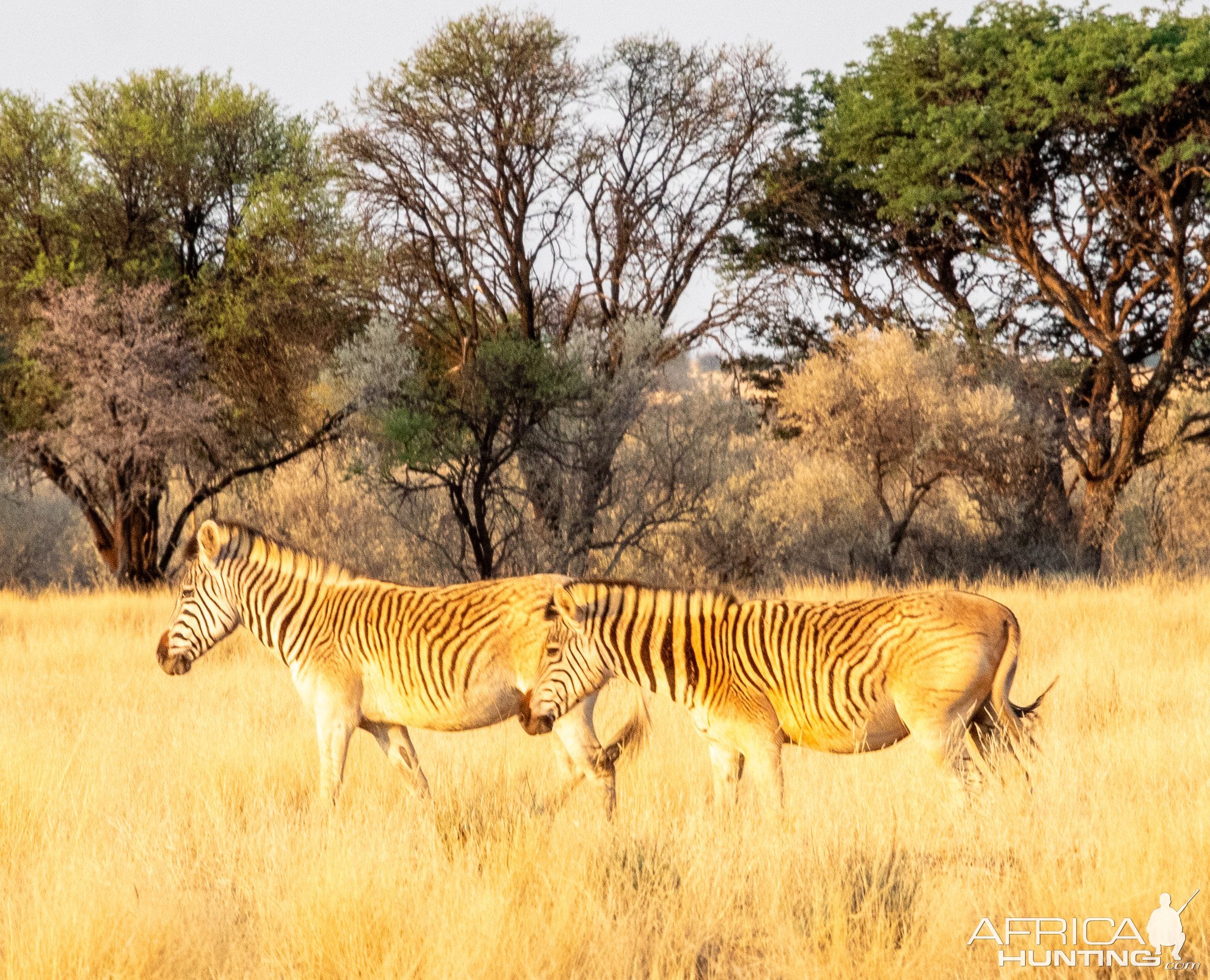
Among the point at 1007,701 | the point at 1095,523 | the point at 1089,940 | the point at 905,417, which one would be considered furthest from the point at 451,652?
the point at 1095,523

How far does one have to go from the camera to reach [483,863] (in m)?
5.40

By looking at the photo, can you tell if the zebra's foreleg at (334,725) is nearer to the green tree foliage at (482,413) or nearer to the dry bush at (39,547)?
the green tree foliage at (482,413)

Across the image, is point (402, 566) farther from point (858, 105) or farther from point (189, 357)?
point (858, 105)

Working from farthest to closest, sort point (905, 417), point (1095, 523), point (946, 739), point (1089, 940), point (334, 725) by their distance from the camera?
point (1095, 523) < point (905, 417) < point (334, 725) < point (946, 739) < point (1089, 940)

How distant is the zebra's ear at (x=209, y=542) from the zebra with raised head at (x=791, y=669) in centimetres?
212

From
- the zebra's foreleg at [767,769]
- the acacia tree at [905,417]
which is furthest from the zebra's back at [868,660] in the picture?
the acacia tree at [905,417]

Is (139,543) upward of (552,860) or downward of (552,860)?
upward

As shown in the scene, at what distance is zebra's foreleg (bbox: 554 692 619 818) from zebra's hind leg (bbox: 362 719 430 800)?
2.70 feet

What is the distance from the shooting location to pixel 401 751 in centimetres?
697

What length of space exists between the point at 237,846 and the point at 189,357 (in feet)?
47.5

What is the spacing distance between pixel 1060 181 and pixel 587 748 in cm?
1772

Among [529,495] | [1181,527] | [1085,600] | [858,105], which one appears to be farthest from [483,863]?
[1181,527]

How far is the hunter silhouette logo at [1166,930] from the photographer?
4480 mm

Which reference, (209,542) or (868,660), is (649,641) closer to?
(868,660)
